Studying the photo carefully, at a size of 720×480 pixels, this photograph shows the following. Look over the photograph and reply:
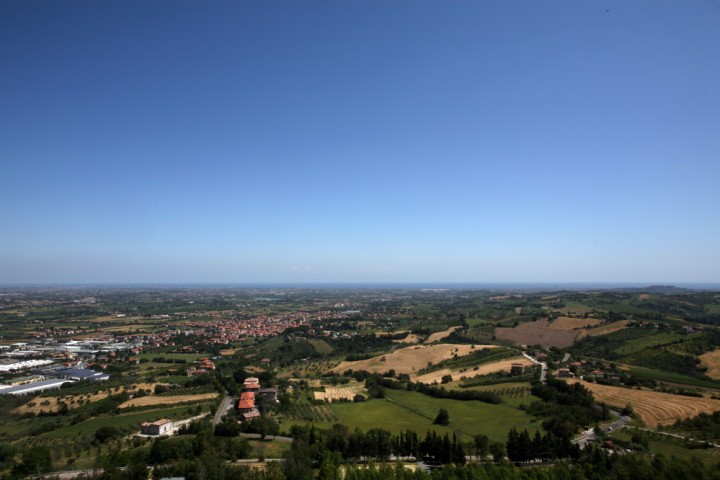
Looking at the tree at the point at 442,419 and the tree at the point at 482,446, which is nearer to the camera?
the tree at the point at 482,446

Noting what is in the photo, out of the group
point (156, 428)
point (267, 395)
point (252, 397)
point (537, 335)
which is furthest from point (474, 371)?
point (156, 428)

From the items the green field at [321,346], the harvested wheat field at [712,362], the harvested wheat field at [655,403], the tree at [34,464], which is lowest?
the green field at [321,346]

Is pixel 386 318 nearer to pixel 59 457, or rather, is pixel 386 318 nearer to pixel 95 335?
pixel 95 335

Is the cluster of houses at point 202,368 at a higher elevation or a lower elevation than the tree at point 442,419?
lower

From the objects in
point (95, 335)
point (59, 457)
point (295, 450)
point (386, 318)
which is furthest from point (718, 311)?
point (95, 335)

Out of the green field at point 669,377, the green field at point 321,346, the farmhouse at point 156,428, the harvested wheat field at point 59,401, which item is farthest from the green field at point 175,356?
the green field at point 669,377

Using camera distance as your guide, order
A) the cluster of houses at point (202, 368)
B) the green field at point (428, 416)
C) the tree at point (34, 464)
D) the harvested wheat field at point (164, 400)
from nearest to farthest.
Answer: the tree at point (34, 464) < the green field at point (428, 416) < the harvested wheat field at point (164, 400) < the cluster of houses at point (202, 368)

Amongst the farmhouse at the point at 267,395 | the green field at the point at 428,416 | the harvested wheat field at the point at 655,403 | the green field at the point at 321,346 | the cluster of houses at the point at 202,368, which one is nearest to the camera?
the green field at the point at 428,416

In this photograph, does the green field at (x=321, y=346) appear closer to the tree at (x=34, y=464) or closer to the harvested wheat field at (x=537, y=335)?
the harvested wheat field at (x=537, y=335)
